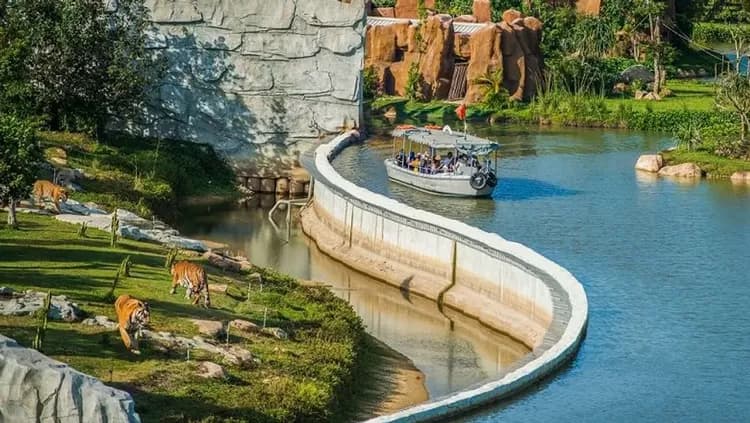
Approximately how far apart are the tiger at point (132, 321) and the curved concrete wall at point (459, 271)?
5.11 meters

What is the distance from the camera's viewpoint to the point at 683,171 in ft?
223

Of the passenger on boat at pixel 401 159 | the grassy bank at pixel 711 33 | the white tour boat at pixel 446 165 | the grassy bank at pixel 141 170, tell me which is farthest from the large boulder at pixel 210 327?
the grassy bank at pixel 711 33

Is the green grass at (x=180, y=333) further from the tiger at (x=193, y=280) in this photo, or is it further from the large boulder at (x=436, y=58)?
the large boulder at (x=436, y=58)

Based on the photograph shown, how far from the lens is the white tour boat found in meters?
59.9

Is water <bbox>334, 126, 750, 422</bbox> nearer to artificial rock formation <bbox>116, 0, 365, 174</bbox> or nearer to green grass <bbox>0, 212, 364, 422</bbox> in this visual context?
Result: artificial rock formation <bbox>116, 0, 365, 174</bbox>

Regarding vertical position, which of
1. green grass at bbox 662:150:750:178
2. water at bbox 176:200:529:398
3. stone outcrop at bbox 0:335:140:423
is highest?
stone outcrop at bbox 0:335:140:423

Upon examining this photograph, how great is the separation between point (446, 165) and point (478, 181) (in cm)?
240

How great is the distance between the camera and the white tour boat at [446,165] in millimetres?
59919

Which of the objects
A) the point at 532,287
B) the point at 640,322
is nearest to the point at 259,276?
the point at 532,287

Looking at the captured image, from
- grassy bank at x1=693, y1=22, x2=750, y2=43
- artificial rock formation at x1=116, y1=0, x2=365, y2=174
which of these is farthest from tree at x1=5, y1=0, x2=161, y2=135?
grassy bank at x1=693, y1=22, x2=750, y2=43

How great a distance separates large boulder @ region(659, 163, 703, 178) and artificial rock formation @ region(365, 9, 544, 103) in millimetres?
19716

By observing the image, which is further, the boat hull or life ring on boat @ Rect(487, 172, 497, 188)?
the boat hull

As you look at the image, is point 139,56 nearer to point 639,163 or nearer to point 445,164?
point 445,164

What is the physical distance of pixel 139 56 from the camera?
210 feet
